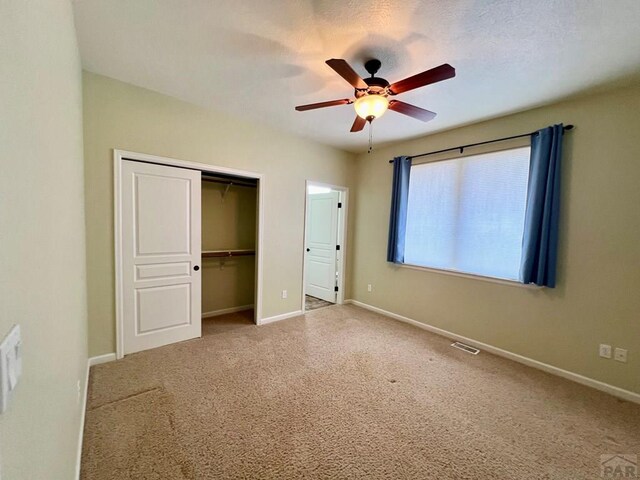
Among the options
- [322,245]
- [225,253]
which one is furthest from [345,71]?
[322,245]

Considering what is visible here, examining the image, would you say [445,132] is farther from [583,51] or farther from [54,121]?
[54,121]

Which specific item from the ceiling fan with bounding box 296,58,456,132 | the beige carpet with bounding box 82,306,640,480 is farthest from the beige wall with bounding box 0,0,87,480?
the ceiling fan with bounding box 296,58,456,132

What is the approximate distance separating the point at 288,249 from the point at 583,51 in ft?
11.5

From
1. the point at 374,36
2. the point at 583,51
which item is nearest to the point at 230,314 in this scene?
the point at 374,36

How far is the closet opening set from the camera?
3.95 metres

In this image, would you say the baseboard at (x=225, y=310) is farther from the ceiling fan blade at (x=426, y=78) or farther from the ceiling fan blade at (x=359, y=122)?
the ceiling fan blade at (x=426, y=78)

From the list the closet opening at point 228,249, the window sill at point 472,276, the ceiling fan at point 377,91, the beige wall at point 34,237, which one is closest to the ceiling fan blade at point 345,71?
the ceiling fan at point 377,91

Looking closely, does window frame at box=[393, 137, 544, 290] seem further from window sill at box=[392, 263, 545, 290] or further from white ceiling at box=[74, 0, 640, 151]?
white ceiling at box=[74, 0, 640, 151]

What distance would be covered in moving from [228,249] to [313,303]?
5.95ft

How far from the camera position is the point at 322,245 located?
5.13 m

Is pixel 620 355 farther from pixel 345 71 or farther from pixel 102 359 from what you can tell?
pixel 102 359

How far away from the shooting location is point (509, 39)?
1.85 m

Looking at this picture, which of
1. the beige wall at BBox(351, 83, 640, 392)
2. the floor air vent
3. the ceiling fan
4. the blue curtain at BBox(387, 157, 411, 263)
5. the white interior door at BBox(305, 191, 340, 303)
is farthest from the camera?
the white interior door at BBox(305, 191, 340, 303)

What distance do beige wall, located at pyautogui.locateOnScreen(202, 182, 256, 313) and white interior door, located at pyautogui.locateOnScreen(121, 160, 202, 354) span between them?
84 cm
